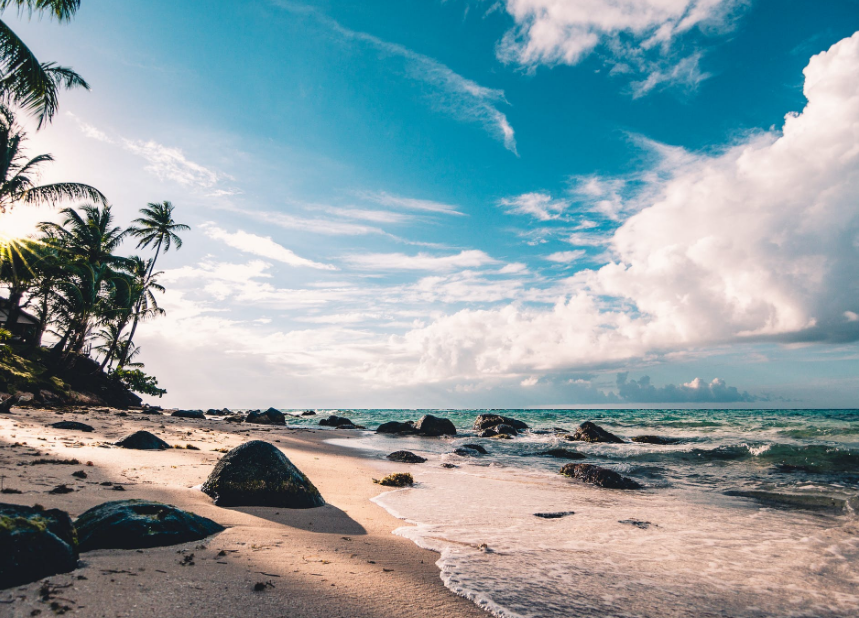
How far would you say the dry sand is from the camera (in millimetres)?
2506

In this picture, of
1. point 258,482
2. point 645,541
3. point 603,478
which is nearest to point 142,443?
point 258,482

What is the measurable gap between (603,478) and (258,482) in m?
7.49

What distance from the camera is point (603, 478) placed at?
31.3 feet

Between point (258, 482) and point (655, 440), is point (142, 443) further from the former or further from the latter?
point (655, 440)

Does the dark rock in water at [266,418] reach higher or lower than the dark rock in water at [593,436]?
higher

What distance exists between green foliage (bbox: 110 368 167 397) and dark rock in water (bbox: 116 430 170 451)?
25.7 metres

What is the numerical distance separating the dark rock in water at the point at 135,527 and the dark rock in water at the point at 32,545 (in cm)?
47

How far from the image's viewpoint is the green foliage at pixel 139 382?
30.4 m

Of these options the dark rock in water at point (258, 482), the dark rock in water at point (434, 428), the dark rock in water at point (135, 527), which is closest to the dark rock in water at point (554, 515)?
the dark rock in water at point (258, 482)

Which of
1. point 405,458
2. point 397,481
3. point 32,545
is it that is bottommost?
point 405,458

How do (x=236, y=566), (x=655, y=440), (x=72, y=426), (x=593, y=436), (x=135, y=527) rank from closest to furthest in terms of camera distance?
(x=236, y=566)
(x=135, y=527)
(x=72, y=426)
(x=655, y=440)
(x=593, y=436)

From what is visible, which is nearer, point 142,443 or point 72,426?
point 142,443

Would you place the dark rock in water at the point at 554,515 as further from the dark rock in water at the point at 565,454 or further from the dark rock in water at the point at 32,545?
the dark rock in water at the point at 565,454

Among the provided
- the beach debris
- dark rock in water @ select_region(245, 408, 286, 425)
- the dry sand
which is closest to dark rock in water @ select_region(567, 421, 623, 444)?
the beach debris
